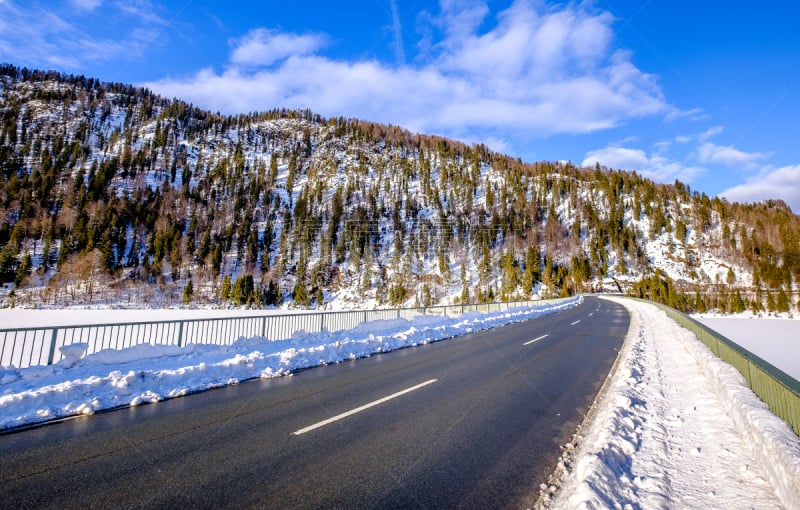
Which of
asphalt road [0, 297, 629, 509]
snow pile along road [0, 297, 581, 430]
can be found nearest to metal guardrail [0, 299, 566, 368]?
snow pile along road [0, 297, 581, 430]

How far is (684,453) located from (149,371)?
33.8ft

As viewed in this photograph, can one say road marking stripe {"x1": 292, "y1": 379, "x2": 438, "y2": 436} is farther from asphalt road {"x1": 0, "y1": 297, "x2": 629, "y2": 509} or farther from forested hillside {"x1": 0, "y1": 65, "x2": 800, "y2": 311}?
forested hillside {"x1": 0, "y1": 65, "x2": 800, "y2": 311}

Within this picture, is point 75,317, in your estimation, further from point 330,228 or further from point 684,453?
point 330,228

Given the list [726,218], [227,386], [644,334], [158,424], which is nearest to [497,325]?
[644,334]

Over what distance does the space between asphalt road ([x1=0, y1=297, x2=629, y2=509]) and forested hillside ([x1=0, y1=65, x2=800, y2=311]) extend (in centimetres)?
8138

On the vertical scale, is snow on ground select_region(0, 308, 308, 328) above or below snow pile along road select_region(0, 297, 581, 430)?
below

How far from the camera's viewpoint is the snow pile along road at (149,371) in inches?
248

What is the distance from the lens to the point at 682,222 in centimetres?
12938

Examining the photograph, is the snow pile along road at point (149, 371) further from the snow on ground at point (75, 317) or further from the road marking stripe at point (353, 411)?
the snow on ground at point (75, 317)

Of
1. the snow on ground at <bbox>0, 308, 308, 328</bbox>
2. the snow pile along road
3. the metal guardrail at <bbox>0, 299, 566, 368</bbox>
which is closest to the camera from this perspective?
the snow pile along road

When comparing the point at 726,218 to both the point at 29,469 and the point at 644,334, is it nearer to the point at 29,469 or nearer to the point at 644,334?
the point at 644,334

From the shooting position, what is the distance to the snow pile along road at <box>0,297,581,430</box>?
6297 millimetres

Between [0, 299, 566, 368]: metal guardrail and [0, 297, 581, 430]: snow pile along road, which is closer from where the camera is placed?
[0, 297, 581, 430]: snow pile along road

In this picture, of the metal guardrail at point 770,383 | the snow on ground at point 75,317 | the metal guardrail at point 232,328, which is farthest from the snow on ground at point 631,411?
the snow on ground at point 75,317
